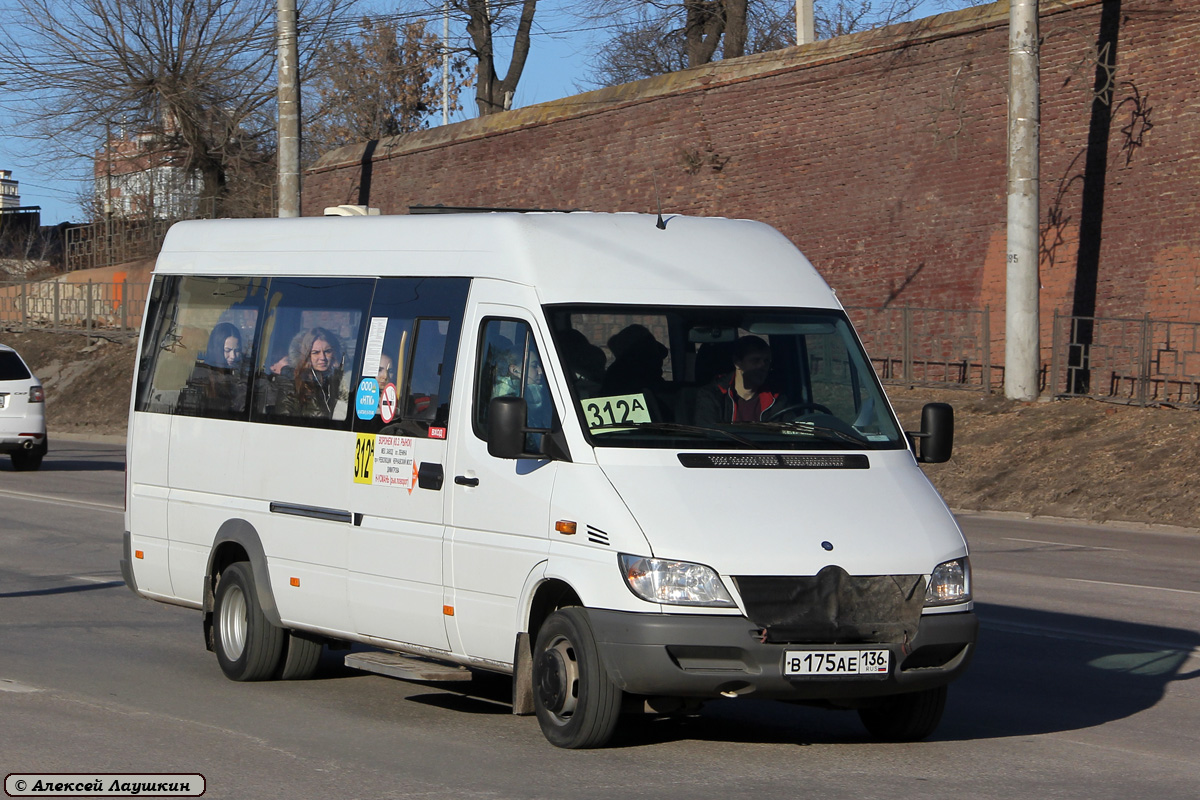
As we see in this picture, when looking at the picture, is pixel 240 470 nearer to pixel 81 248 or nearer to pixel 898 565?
pixel 898 565

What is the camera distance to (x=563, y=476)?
6957 mm

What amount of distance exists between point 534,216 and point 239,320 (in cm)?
245

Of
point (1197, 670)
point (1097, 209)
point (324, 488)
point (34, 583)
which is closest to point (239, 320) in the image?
point (324, 488)

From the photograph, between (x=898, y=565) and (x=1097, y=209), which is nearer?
(x=898, y=565)

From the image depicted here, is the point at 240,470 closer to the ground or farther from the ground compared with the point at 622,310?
closer to the ground

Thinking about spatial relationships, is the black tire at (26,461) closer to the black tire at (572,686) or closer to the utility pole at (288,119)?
the utility pole at (288,119)

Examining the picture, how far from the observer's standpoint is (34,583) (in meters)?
12.6

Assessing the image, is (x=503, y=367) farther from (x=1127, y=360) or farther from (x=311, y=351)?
(x=1127, y=360)

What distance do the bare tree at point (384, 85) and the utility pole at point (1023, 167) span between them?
130 ft

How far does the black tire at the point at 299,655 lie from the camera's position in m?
8.88

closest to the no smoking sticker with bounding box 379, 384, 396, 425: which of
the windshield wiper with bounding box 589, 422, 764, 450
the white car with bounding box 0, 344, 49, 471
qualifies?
the windshield wiper with bounding box 589, 422, 764, 450

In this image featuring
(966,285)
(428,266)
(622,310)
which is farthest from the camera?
(966,285)

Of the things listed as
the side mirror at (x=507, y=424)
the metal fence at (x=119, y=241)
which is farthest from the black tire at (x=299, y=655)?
the metal fence at (x=119, y=241)

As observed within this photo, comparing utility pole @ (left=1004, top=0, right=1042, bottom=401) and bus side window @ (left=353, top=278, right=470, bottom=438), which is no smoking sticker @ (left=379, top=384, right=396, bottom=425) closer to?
bus side window @ (left=353, top=278, right=470, bottom=438)
